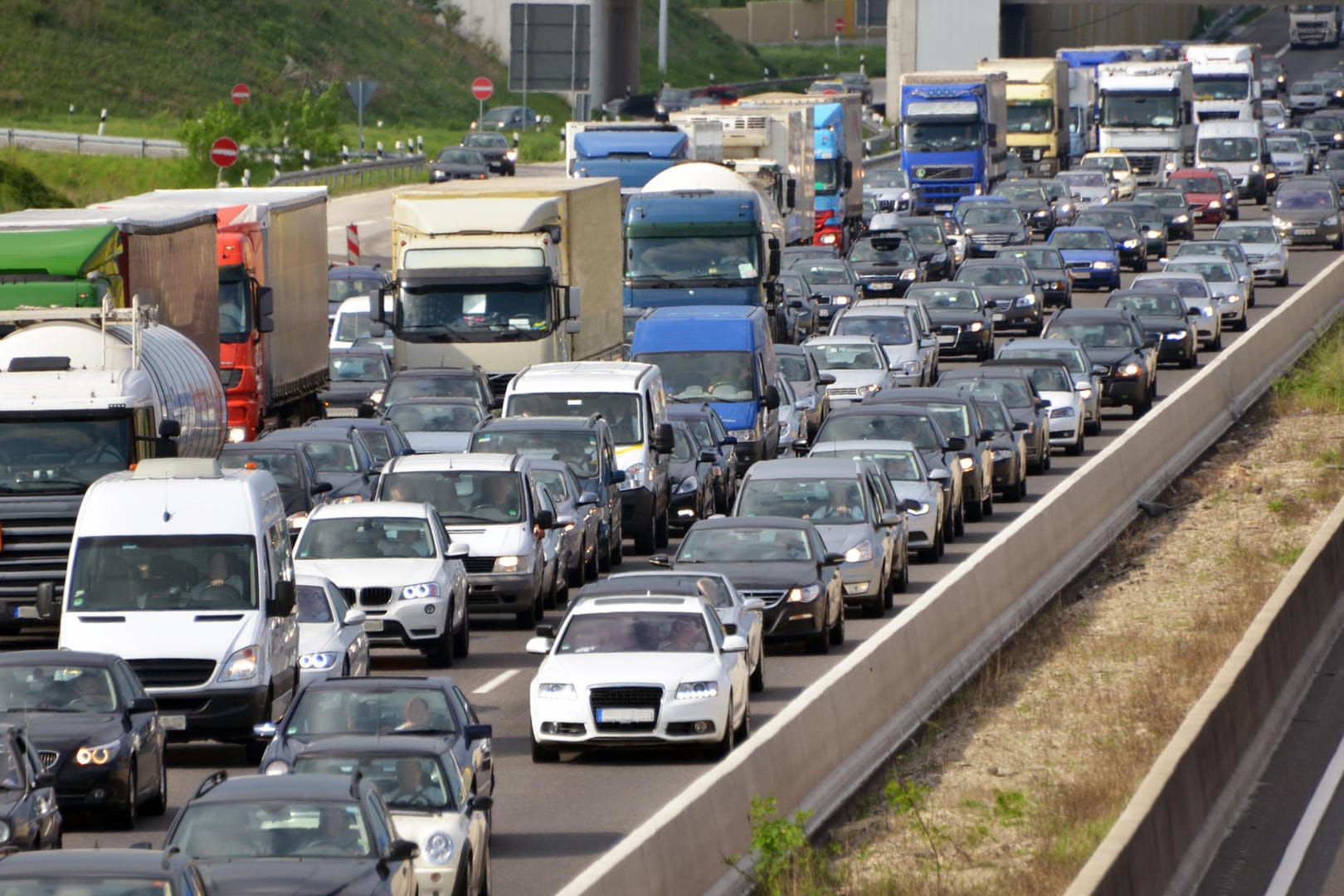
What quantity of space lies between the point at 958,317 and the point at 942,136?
954 inches

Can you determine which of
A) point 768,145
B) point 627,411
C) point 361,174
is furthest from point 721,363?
point 361,174

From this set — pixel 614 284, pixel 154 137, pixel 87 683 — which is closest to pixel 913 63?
pixel 154 137

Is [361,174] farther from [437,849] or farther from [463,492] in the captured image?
[437,849]

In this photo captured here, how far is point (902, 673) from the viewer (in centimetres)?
2133

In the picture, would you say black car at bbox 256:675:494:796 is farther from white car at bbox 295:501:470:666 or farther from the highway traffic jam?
white car at bbox 295:501:470:666

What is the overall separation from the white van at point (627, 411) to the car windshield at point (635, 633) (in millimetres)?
11245

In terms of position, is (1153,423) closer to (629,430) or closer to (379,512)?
(629,430)

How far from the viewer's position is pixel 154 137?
3135 inches

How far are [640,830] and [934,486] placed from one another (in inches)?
696

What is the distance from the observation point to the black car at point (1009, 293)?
53062mm

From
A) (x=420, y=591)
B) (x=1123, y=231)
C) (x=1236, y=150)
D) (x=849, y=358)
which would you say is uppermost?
(x=1236, y=150)

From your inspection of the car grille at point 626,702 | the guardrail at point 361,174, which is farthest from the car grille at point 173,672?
the guardrail at point 361,174

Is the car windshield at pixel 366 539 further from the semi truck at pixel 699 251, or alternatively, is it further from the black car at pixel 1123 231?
the black car at pixel 1123 231

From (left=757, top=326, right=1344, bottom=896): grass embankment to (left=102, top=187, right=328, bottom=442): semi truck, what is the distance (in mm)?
11432
